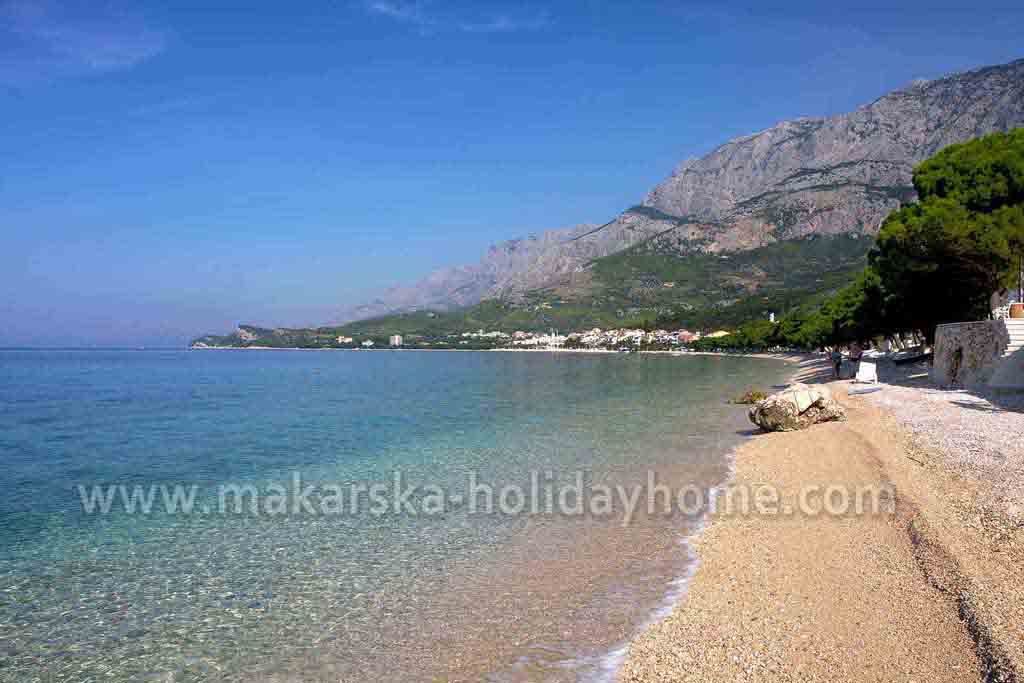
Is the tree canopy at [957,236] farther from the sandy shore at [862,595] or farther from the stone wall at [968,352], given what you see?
the sandy shore at [862,595]

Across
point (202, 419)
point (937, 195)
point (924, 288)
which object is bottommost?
point (202, 419)

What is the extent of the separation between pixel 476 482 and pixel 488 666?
1105 centimetres

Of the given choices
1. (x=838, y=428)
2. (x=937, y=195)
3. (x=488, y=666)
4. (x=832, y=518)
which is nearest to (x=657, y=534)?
(x=832, y=518)

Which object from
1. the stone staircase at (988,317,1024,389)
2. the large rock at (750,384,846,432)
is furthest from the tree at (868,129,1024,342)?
the large rock at (750,384,846,432)

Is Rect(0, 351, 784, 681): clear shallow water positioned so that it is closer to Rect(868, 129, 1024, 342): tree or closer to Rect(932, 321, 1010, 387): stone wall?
Rect(932, 321, 1010, 387): stone wall

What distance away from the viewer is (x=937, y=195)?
4341 centimetres

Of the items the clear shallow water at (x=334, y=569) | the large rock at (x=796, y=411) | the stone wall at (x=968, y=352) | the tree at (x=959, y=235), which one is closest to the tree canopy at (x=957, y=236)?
the tree at (x=959, y=235)

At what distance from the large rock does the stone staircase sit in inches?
312

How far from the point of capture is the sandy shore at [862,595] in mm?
7293

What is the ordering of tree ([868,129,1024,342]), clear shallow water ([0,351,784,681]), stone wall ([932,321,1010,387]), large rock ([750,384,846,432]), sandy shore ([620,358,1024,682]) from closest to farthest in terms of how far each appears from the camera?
sandy shore ([620,358,1024,682]) → clear shallow water ([0,351,784,681]) → large rock ([750,384,846,432]) → stone wall ([932,321,1010,387]) → tree ([868,129,1024,342])

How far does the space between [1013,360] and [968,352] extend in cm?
542

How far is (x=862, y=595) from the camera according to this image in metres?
9.23

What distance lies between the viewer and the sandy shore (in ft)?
23.9

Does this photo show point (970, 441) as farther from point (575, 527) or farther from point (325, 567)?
point (325, 567)
